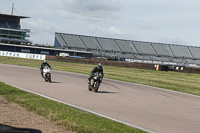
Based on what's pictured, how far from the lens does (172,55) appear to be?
105 metres

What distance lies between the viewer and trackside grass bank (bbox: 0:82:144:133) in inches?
288

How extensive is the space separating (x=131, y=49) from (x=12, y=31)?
3635 cm

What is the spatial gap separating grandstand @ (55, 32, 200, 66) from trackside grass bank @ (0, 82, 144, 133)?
8328 centimetres

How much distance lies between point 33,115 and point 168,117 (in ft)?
13.3

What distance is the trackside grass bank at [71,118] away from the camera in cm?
731

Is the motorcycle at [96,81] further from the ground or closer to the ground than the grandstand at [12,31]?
closer to the ground

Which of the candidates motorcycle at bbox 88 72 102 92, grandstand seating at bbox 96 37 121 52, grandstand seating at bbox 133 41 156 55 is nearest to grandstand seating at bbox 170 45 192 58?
grandstand seating at bbox 133 41 156 55

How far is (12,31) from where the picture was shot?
326 ft

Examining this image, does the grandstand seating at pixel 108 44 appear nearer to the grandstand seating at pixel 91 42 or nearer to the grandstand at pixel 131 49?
the grandstand at pixel 131 49

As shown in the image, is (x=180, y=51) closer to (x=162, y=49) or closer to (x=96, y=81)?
(x=162, y=49)

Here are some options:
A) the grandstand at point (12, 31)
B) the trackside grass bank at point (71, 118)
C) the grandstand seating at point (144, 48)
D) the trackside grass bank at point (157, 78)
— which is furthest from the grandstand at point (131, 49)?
the trackside grass bank at point (71, 118)

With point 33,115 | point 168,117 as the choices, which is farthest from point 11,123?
point 168,117

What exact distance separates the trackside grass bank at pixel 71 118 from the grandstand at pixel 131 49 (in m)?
83.3

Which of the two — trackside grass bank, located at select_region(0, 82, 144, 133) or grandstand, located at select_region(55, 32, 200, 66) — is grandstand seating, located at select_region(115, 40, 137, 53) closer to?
grandstand, located at select_region(55, 32, 200, 66)
